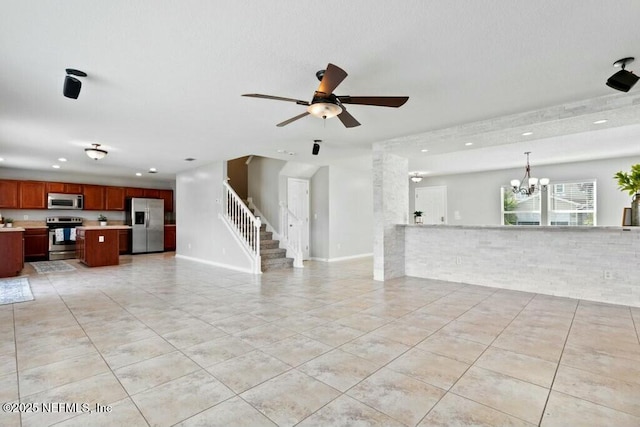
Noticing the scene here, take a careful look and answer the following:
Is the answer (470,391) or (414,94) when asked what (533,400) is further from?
(414,94)

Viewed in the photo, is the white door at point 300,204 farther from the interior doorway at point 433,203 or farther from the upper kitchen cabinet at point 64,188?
the upper kitchen cabinet at point 64,188

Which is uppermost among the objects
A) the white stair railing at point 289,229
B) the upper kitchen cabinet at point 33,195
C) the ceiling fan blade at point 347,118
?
the ceiling fan blade at point 347,118

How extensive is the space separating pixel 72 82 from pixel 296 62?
6.84 feet

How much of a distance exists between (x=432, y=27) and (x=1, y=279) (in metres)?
8.08

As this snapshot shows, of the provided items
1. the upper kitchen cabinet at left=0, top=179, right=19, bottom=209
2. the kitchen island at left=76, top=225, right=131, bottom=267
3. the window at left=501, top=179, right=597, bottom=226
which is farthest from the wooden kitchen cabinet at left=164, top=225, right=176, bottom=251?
the window at left=501, top=179, right=597, bottom=226

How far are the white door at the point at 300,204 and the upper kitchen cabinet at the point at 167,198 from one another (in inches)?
220

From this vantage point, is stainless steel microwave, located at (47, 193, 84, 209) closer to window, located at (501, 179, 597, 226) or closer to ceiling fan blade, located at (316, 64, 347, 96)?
ceiling fan blade, located at (316, 64, 347, 96)

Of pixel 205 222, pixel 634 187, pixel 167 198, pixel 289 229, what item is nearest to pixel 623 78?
pixel 634 187

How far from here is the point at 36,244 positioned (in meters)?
8.55

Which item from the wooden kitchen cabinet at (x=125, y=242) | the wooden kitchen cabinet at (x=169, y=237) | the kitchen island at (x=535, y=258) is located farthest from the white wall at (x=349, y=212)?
the wooden kitchen cabinet at (x=125, y=242)

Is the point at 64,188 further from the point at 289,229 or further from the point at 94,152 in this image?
the point at 289,229

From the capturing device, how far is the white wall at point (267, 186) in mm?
8156

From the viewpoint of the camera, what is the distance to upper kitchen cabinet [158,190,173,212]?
1119 centimetres

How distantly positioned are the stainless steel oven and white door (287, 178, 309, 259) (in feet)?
20.9
